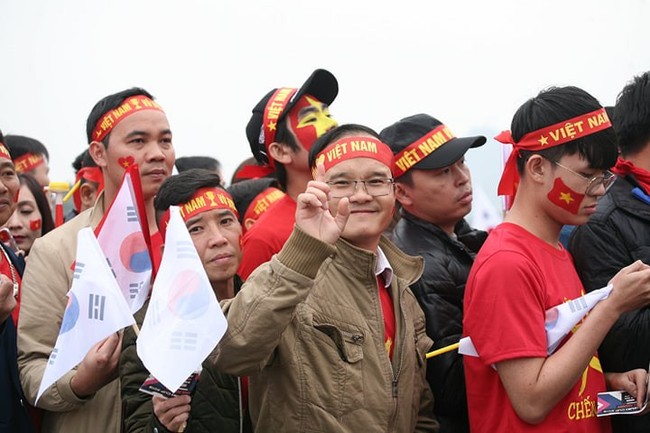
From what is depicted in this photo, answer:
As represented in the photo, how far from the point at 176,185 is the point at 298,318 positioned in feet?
3.76

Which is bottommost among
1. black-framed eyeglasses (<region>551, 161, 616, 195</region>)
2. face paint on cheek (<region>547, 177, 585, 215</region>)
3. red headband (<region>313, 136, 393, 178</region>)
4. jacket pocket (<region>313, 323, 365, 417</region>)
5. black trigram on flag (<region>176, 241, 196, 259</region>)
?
jacket pocket (<region>313, 323, 365, 417</region>)

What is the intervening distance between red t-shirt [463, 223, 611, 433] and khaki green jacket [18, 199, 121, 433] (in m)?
1.54

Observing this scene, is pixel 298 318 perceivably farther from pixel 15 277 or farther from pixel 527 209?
pixel 15 277

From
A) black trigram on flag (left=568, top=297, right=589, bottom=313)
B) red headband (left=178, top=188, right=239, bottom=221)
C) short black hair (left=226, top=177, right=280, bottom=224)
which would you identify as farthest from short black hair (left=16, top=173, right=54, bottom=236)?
black trigram on flag (left=568, top=297, right=589, bottom=313)

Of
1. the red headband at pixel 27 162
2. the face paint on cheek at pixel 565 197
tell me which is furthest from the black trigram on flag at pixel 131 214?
the red headband at pixel 27 162

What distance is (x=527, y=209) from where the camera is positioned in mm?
3078

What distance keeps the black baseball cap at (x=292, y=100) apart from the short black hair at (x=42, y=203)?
152 cm

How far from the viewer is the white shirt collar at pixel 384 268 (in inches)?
127

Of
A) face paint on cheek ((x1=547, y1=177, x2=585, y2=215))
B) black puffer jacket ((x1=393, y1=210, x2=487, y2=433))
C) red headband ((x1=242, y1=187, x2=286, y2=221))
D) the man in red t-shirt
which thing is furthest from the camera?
red headband ((x1=242, y1=187, x2=286, y2=221))

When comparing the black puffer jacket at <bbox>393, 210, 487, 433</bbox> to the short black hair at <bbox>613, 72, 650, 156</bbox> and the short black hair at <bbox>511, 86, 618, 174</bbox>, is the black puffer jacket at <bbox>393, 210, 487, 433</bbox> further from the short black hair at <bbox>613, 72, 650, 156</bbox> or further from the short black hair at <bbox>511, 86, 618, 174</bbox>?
the short black hair at <bbox>613, 72, 650, 156</bbox>

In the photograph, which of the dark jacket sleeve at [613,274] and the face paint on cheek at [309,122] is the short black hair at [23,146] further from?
the dark jacket sleeve at [613,274]

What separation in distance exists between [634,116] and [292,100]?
1796mm

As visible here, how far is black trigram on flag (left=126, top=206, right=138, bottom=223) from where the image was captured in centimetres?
322

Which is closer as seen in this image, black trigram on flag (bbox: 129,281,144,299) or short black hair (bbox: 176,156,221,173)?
black trigram on flag (bbox: 129,281,144,299)
